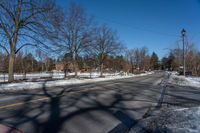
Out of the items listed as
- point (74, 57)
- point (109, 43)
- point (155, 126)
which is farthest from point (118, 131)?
point (109, 43)

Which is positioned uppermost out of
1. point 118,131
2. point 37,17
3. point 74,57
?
point 37,17

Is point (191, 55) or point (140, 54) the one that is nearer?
point (191, 55)

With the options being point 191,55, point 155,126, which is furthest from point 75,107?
point 191,55

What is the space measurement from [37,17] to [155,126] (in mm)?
21301

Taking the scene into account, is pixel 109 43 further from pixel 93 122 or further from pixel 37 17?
pixel 93 122

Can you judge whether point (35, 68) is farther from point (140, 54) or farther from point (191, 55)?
point (191, 55)

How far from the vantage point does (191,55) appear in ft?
202

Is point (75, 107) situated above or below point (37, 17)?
below

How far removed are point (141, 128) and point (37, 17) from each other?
2123 cm

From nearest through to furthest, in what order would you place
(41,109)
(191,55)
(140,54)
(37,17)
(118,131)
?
(118,131), (41,109), (37,17), (191,55), (140,54)

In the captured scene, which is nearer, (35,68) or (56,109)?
(56,109)

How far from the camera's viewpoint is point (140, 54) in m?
105

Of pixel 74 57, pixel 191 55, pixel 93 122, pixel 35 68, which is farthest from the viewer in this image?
pixel 35 68

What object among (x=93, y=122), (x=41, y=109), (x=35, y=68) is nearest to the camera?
(x=93, y=122)
